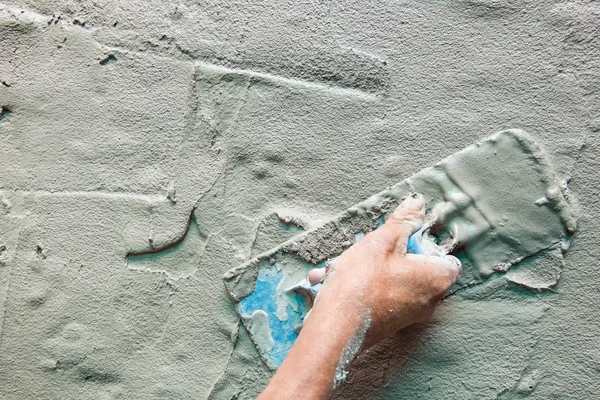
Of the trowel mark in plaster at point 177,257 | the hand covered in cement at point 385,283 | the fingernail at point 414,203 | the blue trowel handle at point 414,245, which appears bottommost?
the trowel mark in plaster at point 177,257

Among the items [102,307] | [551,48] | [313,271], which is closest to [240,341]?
[313,271]

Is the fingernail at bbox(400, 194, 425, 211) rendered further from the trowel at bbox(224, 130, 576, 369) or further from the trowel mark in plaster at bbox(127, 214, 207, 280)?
the trowel mark in plaster at bbox(127, 214, 207, 280)

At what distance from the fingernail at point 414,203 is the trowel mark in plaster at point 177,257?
57 centimetres

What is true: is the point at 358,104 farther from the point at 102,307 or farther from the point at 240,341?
the point at 102,307

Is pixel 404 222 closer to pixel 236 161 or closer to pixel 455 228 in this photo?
pixel 455 228

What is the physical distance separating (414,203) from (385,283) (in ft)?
0.82

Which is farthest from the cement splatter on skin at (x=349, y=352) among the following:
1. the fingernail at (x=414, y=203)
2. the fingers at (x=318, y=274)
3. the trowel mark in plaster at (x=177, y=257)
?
the trowel mark in plaster at (x=177, y=257)

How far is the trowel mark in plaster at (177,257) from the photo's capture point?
55.8 inches

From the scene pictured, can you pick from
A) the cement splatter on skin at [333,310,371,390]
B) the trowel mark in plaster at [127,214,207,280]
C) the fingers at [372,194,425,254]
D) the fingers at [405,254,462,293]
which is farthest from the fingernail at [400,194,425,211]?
the trowel mark in plaster at [127,214,207,280]

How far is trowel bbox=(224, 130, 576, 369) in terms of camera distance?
4.18ft

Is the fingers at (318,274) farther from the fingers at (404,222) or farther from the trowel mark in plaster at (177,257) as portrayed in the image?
the trowel mark in plaster at (177,257)

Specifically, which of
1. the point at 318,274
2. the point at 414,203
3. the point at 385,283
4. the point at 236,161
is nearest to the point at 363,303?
the point at 385,283

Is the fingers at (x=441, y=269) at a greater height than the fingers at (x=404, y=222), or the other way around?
the fingers at (x=404, y=222)

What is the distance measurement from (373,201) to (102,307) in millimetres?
818
